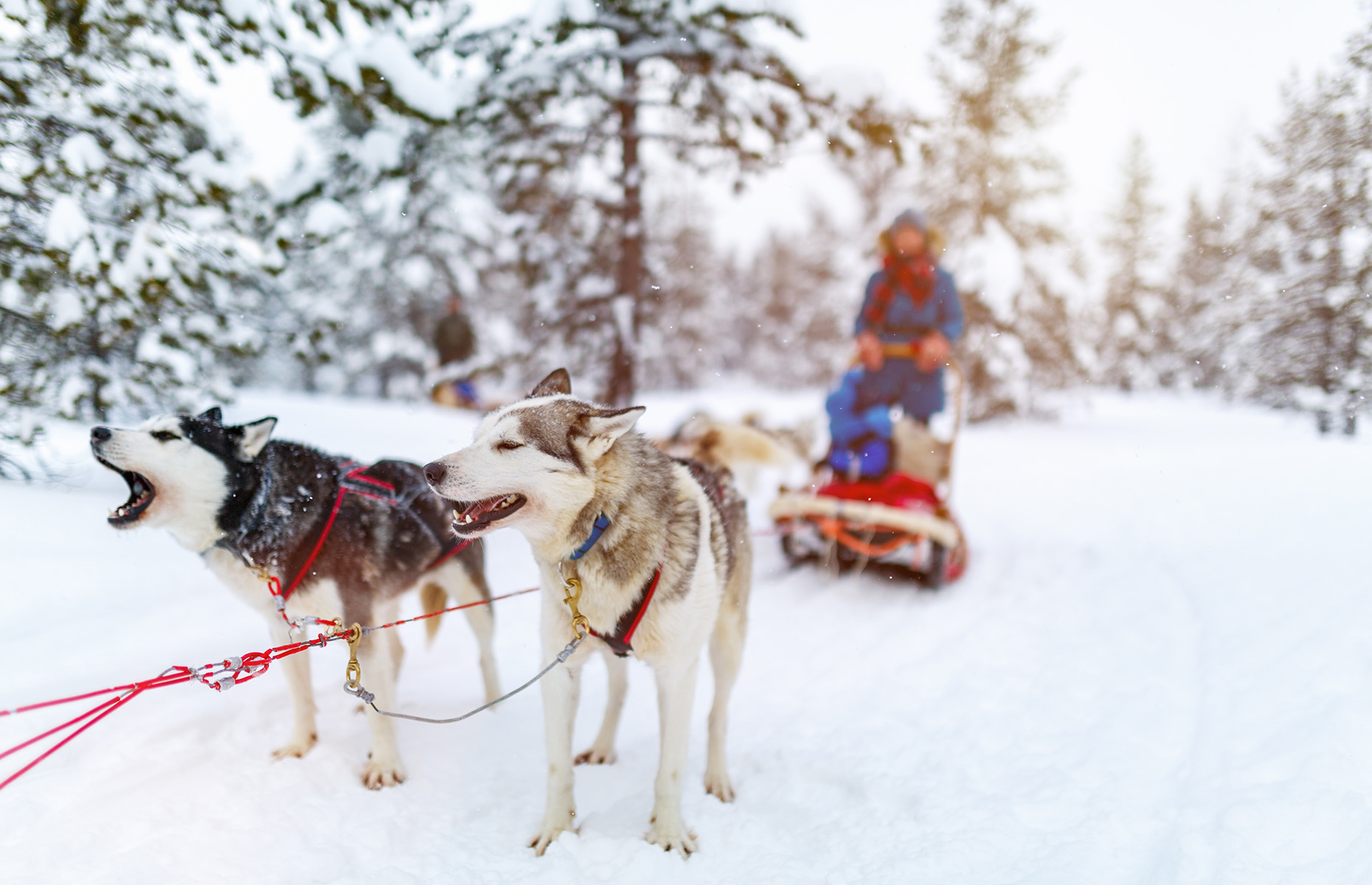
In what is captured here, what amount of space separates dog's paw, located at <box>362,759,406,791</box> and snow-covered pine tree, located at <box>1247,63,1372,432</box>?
25.8ft

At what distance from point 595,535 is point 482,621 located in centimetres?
160

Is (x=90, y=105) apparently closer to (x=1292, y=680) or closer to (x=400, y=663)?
(x=400, y=663)

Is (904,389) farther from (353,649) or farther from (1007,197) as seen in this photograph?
(1007,197)

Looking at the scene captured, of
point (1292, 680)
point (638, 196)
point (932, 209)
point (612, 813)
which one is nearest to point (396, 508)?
point (612, 813)

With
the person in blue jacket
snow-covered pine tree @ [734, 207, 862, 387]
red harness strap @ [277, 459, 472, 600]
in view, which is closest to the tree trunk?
the person in blue jacket

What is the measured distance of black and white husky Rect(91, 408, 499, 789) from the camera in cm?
254

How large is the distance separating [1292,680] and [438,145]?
7.84 metres

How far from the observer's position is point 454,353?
45.0 feet

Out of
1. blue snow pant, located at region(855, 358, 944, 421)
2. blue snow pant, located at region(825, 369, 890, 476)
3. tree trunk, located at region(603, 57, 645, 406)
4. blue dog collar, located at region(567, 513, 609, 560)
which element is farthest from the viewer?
tree trunk, located at region(603, 57, 645, 406)

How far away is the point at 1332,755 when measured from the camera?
7.93 ft

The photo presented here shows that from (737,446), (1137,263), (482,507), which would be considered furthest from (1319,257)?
(1137,263)

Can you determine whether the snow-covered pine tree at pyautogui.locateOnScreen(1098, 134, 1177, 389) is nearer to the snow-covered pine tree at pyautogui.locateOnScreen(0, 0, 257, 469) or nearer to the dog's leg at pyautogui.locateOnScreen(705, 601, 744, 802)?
the dog's leg at pyautogui.locateOnScreen(705, 601, 744, 802)

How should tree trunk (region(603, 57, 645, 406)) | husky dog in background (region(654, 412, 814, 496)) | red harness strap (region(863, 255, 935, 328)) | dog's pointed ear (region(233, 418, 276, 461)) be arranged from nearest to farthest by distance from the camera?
dog's pointed ear (region(233, 418, 276, 461)) → husky dog in background (region(654, 412, 814, 496)) → red harness strap (region(863, 255, 935, 328)) → tree trunk (region(603, 57, 645, 406))

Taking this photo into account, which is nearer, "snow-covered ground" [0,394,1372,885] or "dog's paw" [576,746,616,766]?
"snow-covered ground" [0,394,1372,885]
